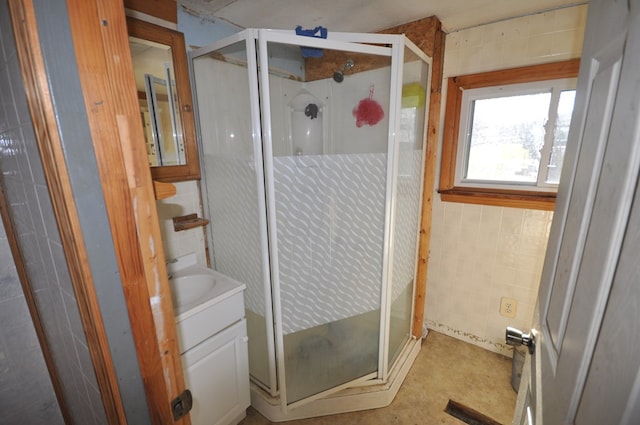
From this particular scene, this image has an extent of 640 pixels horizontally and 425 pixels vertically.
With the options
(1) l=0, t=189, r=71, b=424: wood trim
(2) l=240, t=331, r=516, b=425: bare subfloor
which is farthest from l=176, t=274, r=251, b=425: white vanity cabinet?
(1) l=0, t=189, r=71, b=424: wood trim

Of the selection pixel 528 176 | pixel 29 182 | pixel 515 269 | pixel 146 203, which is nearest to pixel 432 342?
pixel 515 269

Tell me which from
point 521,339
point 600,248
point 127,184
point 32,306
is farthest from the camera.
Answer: point 32,306

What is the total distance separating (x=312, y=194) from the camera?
4.40ft

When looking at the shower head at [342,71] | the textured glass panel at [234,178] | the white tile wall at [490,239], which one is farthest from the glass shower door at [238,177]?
the white tile wall at [490,239]

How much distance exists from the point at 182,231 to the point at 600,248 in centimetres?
164

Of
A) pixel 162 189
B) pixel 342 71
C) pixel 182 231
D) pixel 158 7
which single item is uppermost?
pixel 158 7

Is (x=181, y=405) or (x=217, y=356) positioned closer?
(x=181, y=405)

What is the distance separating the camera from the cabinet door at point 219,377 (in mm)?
1197

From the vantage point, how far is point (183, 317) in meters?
1.12

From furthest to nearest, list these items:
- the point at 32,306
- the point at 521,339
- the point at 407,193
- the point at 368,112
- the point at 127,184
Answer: the point at 407,193 < the point at 368,112 < the point at 32,306 < the point at 521,339 < the point at 127,184

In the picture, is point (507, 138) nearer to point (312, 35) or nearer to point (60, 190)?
point (312, 35)

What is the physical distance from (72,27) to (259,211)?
2.96 ft

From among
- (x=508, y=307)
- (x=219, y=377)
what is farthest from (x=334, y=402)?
(x=508, y=307)

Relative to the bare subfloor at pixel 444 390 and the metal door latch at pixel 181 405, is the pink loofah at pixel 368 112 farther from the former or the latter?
the bare subfloor at pixel 444 390
